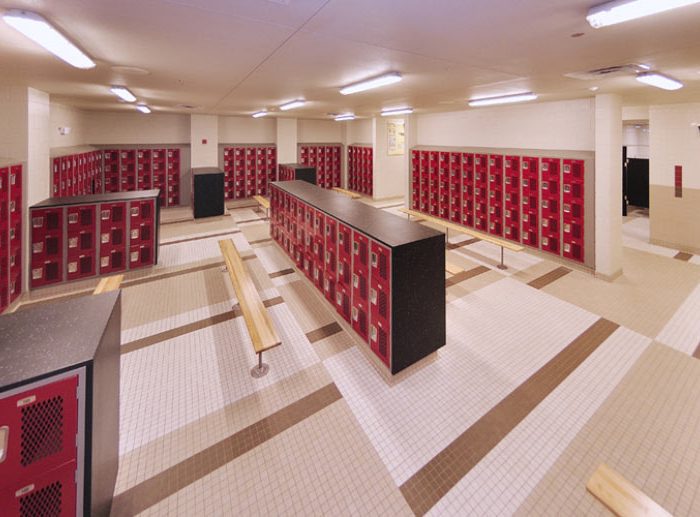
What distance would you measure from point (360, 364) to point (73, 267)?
473cm

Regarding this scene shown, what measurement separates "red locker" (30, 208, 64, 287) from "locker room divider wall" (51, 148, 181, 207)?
3.42 metres

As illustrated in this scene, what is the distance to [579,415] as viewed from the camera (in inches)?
108

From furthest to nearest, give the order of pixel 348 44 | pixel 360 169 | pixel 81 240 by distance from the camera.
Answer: pixel 360 169 → pixel 81 240 → pixel 348 44

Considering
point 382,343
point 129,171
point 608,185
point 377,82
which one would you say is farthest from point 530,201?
point 129,171

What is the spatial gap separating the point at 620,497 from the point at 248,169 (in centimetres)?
1211

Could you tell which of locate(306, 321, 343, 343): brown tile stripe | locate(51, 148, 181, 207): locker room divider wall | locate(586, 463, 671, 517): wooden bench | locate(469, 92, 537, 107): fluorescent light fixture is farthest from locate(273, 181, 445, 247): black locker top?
locate(51, 148, 181, 207): locker room divider wall

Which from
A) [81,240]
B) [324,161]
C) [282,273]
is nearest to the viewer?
[81,240]

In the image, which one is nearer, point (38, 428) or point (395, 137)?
point (38, 428)

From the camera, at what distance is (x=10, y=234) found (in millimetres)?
4402

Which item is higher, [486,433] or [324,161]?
[324,161]

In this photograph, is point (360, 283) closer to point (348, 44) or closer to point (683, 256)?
point (348, 44)

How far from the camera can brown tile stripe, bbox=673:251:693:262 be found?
628 centimetres

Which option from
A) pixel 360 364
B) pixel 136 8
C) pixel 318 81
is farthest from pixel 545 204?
pixel 136 8

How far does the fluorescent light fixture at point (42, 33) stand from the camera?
221 centimetres
